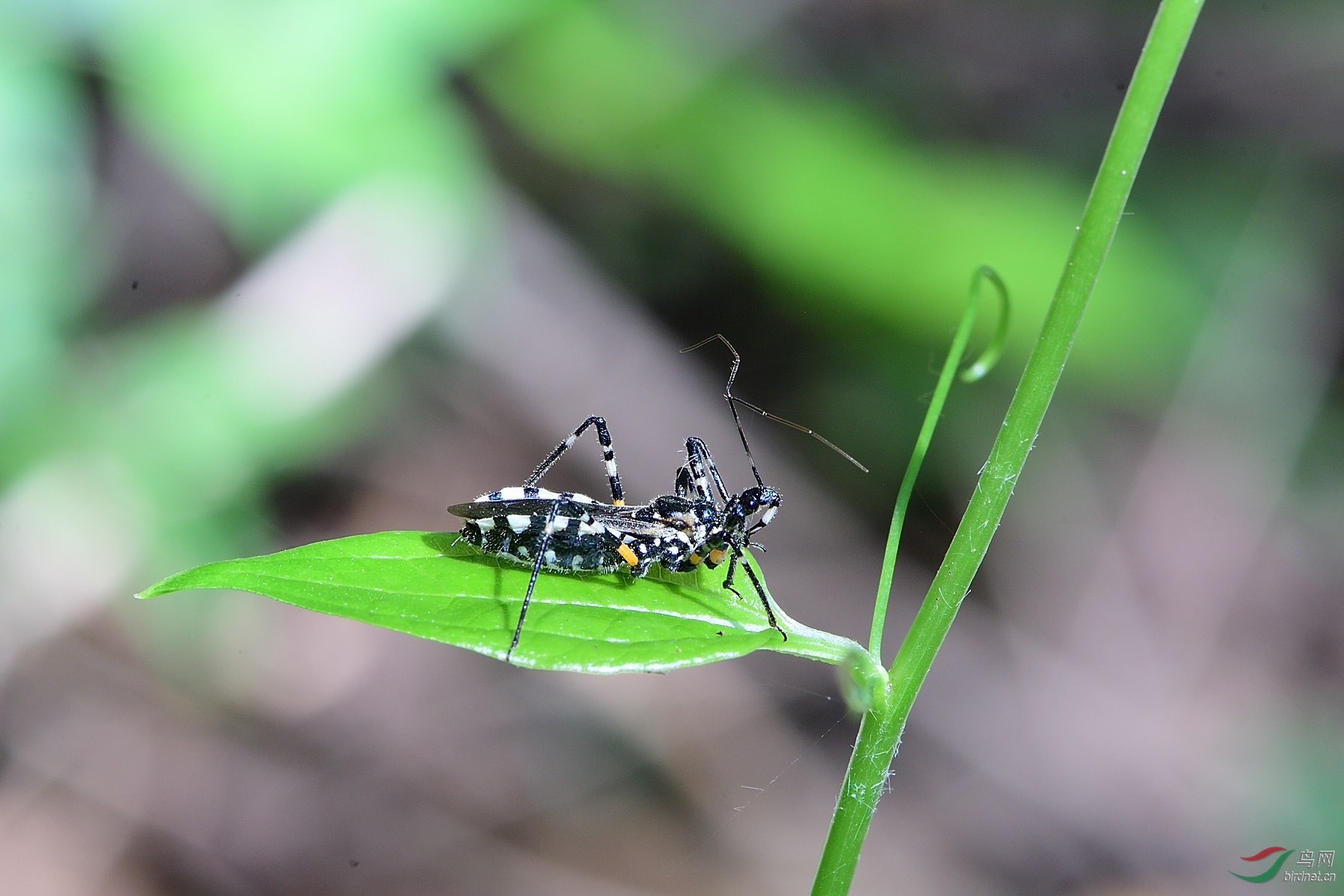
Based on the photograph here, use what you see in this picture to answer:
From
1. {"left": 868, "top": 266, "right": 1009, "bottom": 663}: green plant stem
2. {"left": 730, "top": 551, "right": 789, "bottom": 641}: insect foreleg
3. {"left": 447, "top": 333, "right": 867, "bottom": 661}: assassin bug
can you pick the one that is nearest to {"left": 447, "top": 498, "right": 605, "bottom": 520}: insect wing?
{"left": 447, "top": 333, "right": 867, "bottom": 661}: assassin bug

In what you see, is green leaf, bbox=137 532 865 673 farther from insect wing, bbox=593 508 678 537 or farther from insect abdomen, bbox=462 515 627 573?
insect wing, bbox=593 508 678 537

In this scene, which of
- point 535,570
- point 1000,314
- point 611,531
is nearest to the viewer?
point 1000,314

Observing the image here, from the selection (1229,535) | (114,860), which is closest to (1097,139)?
(1229,535)

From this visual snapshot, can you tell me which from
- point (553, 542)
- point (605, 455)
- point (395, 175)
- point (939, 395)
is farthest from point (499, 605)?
point (395, 175)

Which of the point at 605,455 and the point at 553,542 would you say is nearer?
the point at 553,542

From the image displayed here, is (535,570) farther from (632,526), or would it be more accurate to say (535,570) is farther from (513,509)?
(632,526)

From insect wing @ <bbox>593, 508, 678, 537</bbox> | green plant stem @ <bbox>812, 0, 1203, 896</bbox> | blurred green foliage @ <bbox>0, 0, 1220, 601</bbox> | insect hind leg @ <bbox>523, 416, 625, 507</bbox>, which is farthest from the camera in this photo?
blurred green foliage @ <bbox>0, 0, 1220, 601</bbox>
